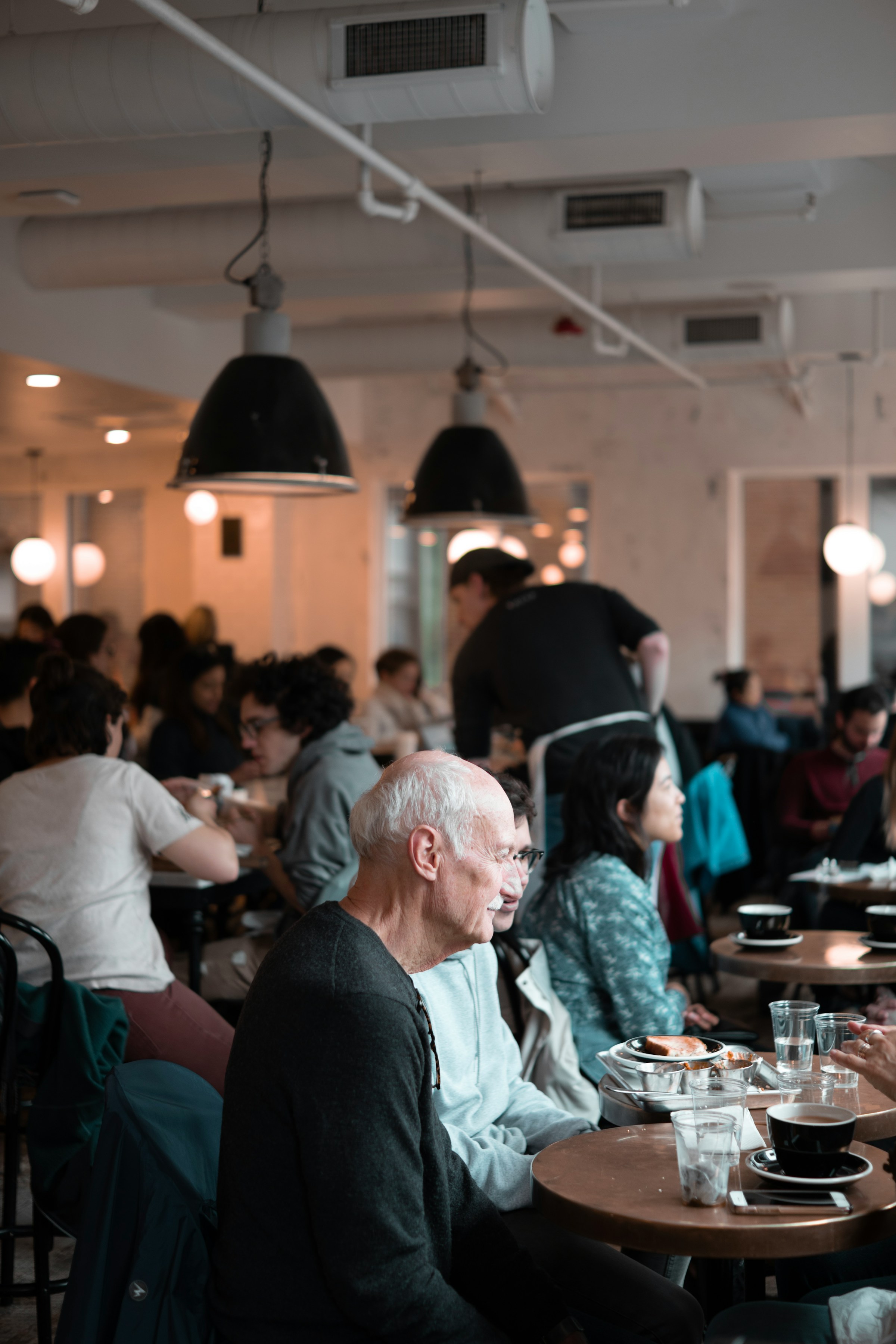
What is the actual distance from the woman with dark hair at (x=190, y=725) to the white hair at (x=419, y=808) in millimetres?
3839

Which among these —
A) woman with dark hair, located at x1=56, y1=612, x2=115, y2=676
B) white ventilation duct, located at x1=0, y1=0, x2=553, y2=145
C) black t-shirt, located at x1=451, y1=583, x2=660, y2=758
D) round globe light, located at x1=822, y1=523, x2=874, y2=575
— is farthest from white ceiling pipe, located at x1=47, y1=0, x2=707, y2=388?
round globe light, located at x1=822, y1=523, x2=874, y2=575

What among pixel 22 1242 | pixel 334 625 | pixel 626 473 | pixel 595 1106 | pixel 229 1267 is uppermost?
pixel 626 473

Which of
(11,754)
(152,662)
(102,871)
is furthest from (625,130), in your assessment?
(152,662)

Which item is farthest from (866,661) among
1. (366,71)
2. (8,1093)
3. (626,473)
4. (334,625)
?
(8,1093)

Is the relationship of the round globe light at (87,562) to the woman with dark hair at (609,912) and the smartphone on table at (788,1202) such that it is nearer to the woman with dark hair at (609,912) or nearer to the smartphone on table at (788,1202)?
the woman with dark hair at (609,912)

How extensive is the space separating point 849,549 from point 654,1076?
→ 7026 mm

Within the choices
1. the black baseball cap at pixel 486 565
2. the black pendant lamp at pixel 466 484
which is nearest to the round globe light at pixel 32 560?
the black pendant lamp at pixel 466 484

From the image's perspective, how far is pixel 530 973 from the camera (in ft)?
8.64

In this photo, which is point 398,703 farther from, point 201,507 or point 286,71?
point 286,71

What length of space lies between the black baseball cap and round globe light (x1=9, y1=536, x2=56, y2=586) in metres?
5.09

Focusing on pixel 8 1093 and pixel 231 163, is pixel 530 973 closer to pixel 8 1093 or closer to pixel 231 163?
pixel 8 1093

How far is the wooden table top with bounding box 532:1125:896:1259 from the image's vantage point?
61.1 inches

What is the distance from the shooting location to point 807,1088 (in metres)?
1.86

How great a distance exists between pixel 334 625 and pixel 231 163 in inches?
240
